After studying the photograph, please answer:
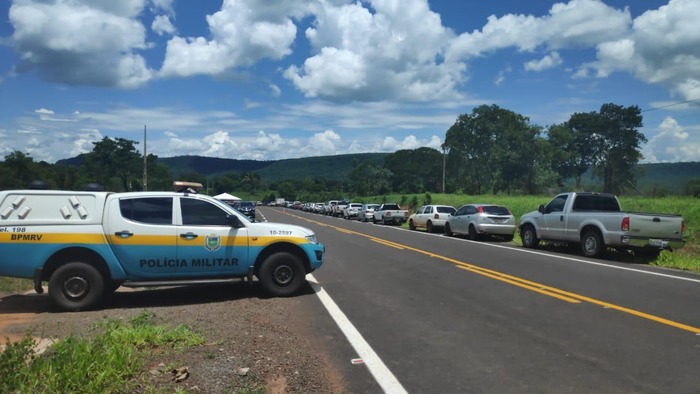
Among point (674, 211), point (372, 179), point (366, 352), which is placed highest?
point (372, 179)

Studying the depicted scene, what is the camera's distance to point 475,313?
7676 mm

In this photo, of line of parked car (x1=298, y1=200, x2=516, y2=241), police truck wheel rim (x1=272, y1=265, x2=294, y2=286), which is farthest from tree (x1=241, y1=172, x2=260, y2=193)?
police truck wheel rim (x1=272, y1=265, x2=294, y2=286)

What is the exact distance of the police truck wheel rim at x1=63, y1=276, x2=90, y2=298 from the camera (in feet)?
26.0

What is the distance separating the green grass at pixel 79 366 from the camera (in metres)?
4.21

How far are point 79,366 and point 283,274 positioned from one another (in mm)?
4696

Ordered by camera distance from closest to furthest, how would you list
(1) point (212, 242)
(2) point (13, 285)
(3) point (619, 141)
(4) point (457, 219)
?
(1) point (212, 242)
(2) point (13, 285)
(4) point (457, 219)
(3) point (619, 141)

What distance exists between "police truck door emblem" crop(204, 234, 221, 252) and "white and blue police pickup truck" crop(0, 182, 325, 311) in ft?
0.05

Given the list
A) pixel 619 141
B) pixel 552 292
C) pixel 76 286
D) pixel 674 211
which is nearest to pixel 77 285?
pixel 76 286

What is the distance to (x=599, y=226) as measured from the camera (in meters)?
15.3

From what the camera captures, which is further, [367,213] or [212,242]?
[367,213]

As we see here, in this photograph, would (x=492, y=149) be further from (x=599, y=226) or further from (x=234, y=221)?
(x=234, y=221)

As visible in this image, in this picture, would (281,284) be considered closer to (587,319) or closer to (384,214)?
(587,319)

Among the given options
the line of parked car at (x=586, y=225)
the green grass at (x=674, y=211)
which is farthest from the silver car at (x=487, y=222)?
the green grass at (x=674, y=211)

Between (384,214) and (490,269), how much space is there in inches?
1018
